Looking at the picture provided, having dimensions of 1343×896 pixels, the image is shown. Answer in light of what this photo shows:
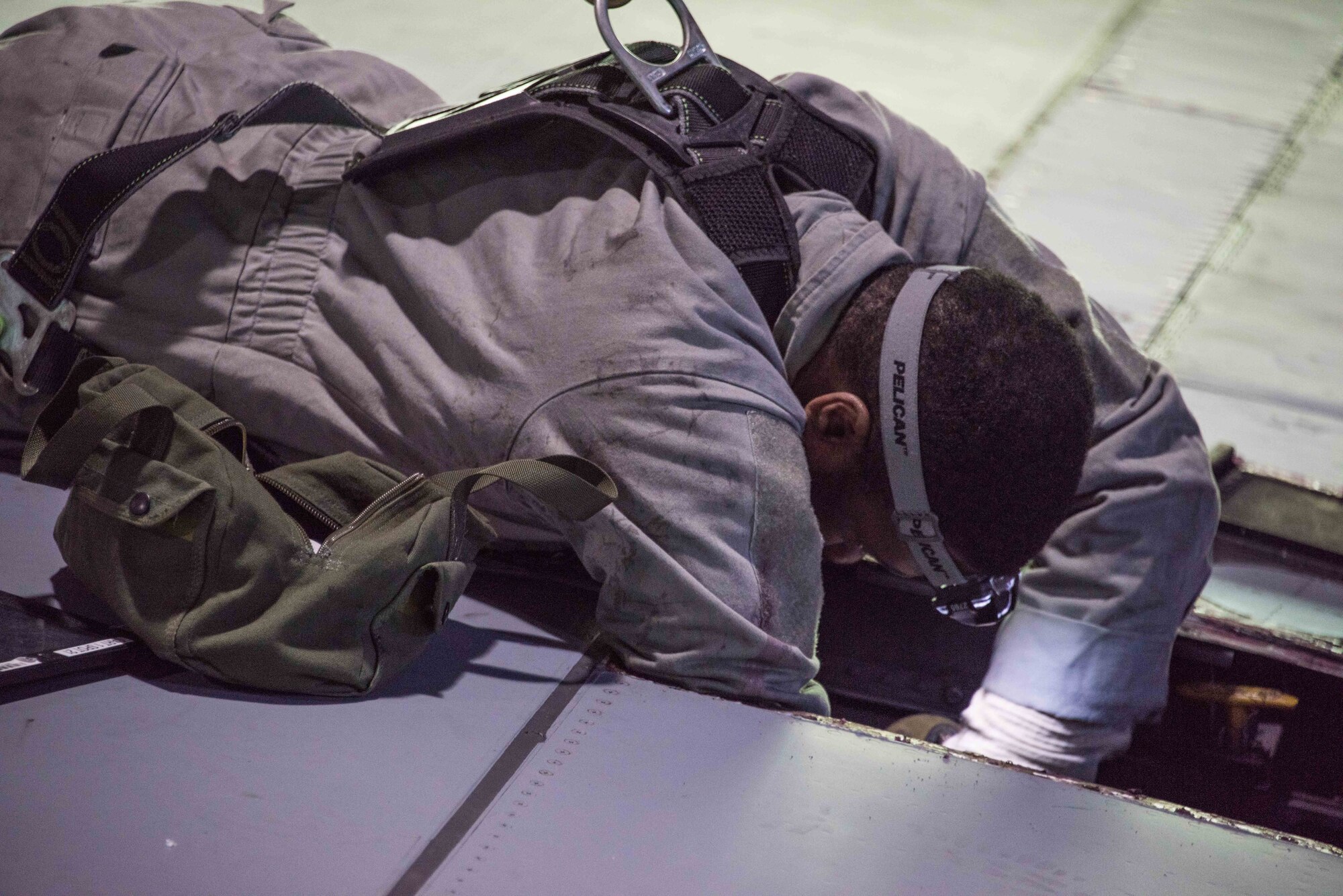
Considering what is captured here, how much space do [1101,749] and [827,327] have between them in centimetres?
73

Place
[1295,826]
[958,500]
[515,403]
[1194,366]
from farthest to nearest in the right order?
[1194,366]
[1295,826]
[958,500]
[515,403]

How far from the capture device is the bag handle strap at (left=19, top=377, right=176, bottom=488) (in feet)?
3.28

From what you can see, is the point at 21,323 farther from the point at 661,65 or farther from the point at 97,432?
the point at 661,65

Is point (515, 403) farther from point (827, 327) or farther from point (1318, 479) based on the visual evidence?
point (1318, 479)

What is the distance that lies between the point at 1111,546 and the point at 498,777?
95cm

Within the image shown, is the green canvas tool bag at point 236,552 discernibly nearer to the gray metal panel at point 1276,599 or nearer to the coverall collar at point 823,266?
Result: the coverall collar at point 823,266

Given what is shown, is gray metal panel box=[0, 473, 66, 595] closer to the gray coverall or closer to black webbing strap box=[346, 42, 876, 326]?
the gray coverall

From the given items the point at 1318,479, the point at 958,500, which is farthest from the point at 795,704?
the point at 1318,479

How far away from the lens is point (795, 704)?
4.01 ft

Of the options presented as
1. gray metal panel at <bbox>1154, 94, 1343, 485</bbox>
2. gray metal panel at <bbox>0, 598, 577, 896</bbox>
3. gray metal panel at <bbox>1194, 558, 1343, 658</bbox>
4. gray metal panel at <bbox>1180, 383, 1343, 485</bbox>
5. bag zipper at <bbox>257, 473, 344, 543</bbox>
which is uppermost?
bag zipper at <bbox>257, 473, 344, 543</bbox>

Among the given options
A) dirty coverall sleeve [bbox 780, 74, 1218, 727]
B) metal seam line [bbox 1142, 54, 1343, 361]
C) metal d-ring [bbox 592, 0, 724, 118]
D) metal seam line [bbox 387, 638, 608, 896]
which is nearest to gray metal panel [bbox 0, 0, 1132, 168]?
metal seam line [bbox 1142, 54, 1343, 361]

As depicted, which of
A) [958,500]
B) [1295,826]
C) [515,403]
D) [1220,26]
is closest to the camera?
[515,403]

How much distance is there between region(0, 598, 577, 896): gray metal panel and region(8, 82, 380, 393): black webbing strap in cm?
49

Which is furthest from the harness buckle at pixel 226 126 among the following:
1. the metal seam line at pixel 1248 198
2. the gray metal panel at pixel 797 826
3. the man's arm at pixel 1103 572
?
the metal seam line at pixel 1248 198
